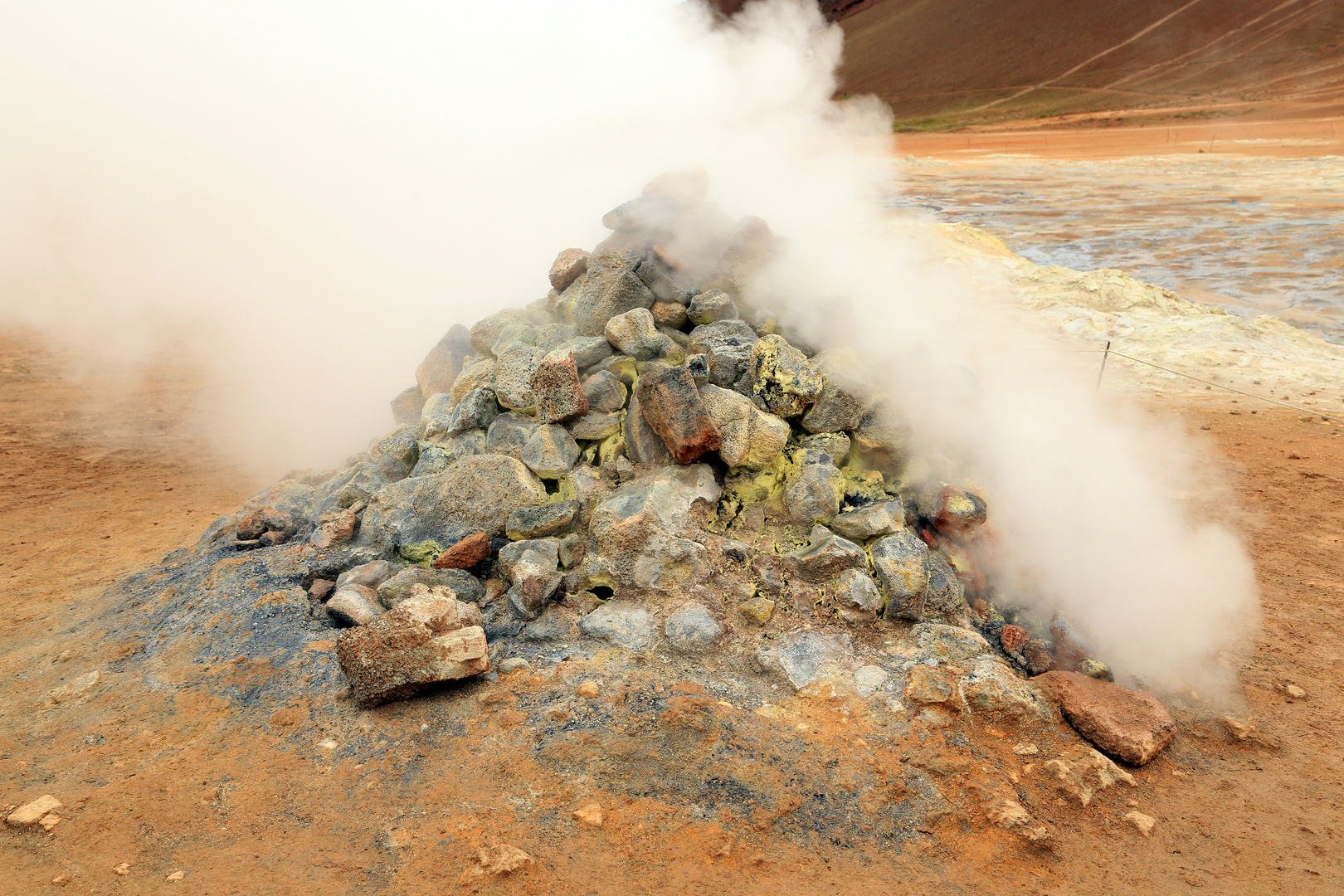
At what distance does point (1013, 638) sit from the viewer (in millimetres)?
3531

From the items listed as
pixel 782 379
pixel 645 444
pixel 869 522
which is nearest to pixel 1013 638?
pixel 869 522

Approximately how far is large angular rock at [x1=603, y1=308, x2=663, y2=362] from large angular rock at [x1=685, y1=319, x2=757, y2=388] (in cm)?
22

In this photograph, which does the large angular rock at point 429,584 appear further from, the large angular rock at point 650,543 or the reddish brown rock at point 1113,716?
the reddish brown rock at point 1113,716

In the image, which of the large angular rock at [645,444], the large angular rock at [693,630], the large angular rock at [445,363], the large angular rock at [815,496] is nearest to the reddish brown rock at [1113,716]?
the large angular rock at [815,496]

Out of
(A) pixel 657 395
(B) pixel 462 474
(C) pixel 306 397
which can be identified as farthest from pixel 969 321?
(C) pixel 306 397

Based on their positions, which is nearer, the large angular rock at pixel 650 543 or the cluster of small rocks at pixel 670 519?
the cluster of small rocks at pixel 670 519

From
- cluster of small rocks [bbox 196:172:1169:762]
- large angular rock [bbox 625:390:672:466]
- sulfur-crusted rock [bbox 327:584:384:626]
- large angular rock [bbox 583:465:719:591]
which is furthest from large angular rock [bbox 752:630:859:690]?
sulfur-crusted rock [bbox 327:584:384:626]

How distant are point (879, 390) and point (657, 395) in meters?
1.28

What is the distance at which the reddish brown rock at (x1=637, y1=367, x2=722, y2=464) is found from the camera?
3.83 meters

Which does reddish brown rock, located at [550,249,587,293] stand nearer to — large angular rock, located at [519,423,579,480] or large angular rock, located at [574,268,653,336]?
large angular rock, located at [574,268,653,336]

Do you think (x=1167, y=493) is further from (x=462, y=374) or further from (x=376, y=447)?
(x=376, y=447)

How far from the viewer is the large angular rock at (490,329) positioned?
16.8ft

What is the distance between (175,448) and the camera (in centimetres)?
705

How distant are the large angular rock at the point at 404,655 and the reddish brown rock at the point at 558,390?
1.41 meters
